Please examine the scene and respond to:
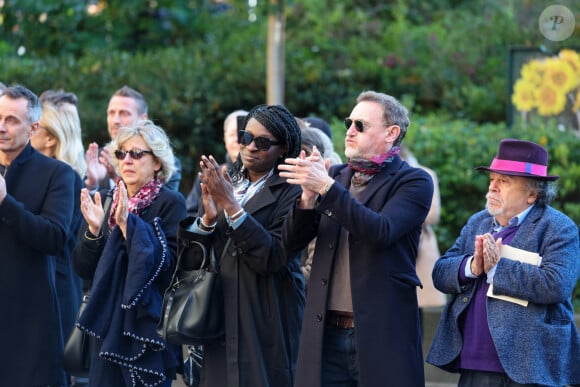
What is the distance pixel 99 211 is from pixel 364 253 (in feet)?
5.69

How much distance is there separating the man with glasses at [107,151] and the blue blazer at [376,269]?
2356mm

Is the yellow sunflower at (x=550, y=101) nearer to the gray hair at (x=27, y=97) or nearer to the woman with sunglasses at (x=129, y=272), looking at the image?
the woman with sunglasses at (x=129, y=272)

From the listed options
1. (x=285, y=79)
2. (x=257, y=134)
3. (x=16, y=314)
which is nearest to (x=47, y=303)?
(x=16, y=314)

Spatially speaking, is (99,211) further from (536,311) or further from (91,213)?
(536,311)

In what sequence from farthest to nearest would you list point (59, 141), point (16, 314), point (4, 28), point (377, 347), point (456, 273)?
point (4, 28) → point (59, 141) → point (16, 314) → point (456, 273) → point (377, 347)

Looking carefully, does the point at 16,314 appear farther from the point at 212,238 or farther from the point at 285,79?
the point at 285,79

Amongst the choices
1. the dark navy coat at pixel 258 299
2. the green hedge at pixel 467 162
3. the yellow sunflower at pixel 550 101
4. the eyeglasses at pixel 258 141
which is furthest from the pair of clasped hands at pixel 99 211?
the yellow sunflower at pixel 550 101

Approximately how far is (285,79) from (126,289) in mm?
7048

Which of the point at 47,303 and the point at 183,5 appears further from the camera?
the point at 183,5

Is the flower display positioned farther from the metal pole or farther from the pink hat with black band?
the pink hat with black band

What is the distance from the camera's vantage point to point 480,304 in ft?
17.0

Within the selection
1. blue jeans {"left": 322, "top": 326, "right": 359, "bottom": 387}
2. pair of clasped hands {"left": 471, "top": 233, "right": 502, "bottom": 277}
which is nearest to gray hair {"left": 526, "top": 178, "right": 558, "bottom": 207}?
pair of clasped hands {"left": 471, "top": 233, "right": 502, "bottom": 277}

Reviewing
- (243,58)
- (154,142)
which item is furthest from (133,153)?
(243,58)

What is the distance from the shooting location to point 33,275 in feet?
20.9
